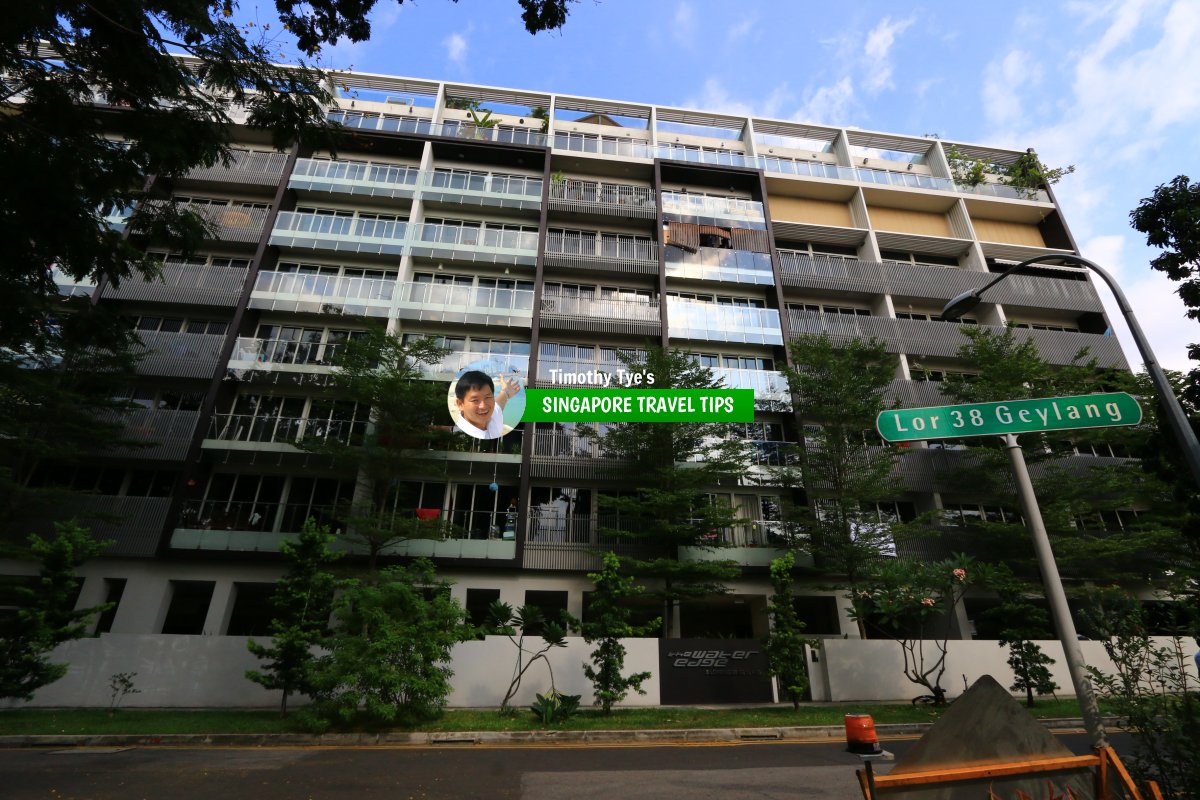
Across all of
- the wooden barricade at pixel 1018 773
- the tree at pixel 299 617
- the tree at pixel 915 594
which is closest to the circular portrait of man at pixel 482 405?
the tree at pixel 299 617

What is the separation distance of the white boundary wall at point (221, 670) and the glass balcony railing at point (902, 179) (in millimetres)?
25971

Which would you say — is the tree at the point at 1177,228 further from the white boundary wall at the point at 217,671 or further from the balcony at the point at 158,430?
the balcony at the point at 158,430

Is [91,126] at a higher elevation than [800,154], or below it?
below

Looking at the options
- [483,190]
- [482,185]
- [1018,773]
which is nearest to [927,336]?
[483,190]

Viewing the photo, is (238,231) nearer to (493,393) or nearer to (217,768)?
(493,393)

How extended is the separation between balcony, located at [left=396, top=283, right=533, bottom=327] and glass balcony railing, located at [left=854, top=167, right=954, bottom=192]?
19.2 m

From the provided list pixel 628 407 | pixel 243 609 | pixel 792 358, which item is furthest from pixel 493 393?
pixel 243 609

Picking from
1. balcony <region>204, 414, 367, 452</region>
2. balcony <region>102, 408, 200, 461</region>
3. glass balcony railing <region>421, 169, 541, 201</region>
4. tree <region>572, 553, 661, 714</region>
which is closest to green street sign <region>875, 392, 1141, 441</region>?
tree <region>572, 553, 661, 714</region>

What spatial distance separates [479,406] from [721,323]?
35.7ft

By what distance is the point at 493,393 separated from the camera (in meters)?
18.5

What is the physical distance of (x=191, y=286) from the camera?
→ 21.5 meters

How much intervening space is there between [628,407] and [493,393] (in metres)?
5.46

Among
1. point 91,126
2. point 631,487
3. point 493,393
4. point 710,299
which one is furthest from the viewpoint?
point 710,299

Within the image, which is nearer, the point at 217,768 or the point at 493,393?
the point at 217,768
